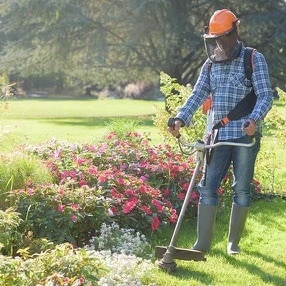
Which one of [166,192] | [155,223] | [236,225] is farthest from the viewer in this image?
[166,192]

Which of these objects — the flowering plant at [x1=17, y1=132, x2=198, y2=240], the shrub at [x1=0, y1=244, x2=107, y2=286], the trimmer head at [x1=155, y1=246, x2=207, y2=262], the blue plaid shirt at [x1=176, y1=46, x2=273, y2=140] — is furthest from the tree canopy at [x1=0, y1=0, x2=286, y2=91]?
the shrub at [x1=0, y1=244, x2=107, y2=286]

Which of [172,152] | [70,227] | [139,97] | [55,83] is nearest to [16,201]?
[70,227]

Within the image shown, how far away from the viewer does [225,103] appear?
4.67 m

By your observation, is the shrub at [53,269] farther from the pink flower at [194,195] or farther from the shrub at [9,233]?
the pink flower at [194,195]

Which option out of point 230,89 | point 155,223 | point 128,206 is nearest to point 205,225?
point 155,223

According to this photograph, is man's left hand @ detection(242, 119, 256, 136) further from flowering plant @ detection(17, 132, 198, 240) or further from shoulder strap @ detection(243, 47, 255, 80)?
flowering plant @ detection(17, 132, 198, 240)

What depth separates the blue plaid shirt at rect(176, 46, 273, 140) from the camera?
4.53 meters

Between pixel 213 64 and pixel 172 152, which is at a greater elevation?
pixel 213 64

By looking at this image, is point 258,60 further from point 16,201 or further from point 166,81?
point 166,81

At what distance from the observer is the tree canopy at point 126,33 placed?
2197 cm

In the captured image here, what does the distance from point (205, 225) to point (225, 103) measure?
91 centimetres

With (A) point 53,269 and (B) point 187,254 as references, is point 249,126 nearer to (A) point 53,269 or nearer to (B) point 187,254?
→ (B) point 187,254

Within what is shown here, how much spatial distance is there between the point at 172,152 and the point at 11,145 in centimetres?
177

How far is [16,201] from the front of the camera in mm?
4953
